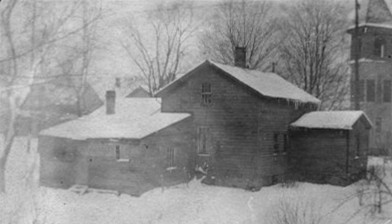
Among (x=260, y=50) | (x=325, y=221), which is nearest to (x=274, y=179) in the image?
(x=325, y=221)

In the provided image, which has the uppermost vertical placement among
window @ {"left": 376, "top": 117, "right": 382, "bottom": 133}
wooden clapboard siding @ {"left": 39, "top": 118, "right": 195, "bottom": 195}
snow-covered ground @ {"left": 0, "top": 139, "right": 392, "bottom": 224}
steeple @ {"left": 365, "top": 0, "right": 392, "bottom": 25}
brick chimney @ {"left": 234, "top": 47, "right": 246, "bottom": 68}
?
steeple @ {"left": 365, "top": 0, "right": 392, "bottom": 25}

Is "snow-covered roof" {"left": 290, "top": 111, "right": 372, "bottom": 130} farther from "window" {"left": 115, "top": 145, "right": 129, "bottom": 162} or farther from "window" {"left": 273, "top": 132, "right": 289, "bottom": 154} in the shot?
"window" {"left": 115, "top": 145, "right": 129, "bottom": 162}

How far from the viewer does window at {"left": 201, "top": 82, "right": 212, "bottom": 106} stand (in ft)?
72.8

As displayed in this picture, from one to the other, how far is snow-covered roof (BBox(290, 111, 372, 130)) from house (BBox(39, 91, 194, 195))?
6.27 meters

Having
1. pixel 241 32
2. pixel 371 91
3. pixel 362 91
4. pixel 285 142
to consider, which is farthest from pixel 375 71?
pixel 241 32

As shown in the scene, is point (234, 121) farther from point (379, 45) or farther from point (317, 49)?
point (317, 49)

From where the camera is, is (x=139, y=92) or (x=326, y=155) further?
(x=139, y=92)

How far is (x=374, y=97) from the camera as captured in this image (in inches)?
1046

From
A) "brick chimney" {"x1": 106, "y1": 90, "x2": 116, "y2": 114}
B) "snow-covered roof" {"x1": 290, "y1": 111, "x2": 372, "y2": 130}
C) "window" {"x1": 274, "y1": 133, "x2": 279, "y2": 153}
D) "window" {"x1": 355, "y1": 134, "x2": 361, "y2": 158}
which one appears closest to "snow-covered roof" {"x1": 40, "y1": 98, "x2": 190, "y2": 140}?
"brick chimney" {"x1": 106, "y1": 90, "x2": 116, "y2": 114}

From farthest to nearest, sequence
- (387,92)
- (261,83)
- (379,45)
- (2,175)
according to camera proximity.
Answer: (379,45) → (387,92) → (261,83) → (2,175)

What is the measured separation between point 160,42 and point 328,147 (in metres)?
17.6

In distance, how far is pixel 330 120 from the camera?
2281 centimetres

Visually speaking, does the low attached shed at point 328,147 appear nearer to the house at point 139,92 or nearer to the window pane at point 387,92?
the window pane at point 387,92

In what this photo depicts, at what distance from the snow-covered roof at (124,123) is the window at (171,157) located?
54.6 inches
